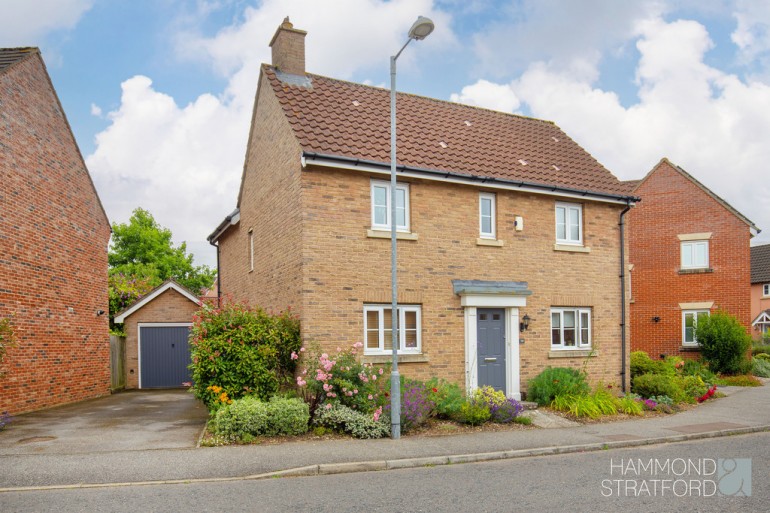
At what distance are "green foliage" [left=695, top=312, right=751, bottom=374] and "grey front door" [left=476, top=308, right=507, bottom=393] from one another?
11.9m

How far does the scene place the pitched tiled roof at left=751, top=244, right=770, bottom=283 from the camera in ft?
142

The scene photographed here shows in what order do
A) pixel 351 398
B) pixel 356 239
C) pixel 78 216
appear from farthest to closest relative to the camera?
pixel 78 216 < pixel 356 239 < pixel 351 398

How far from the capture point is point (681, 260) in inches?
985

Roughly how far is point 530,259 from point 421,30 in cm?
693

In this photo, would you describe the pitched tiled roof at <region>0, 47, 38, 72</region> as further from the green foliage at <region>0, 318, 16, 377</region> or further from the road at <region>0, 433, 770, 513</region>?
the road at <region>0, 433, 770, 513</region>

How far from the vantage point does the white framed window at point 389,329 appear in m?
13.4

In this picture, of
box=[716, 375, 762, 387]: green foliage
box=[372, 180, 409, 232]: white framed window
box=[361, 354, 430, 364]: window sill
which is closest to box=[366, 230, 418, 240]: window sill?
box=[372, 180, 409, 232]: white framed window

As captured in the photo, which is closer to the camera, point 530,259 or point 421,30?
point 421,30

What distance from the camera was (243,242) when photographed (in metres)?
18.5

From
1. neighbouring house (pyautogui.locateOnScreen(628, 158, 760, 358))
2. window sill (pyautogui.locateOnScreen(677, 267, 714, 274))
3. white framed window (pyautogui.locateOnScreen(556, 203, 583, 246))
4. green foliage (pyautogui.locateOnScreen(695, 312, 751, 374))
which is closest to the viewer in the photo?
white framed window (pyautogui.locateOnScreen(556, 203, 583, 246))

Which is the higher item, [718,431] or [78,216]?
[78,216]

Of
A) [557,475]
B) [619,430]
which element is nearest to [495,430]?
[619,430]

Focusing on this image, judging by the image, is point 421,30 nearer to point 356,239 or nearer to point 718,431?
point 356,239

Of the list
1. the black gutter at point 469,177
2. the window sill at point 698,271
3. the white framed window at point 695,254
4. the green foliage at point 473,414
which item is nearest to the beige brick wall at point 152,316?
the black gutter at point 469,177
